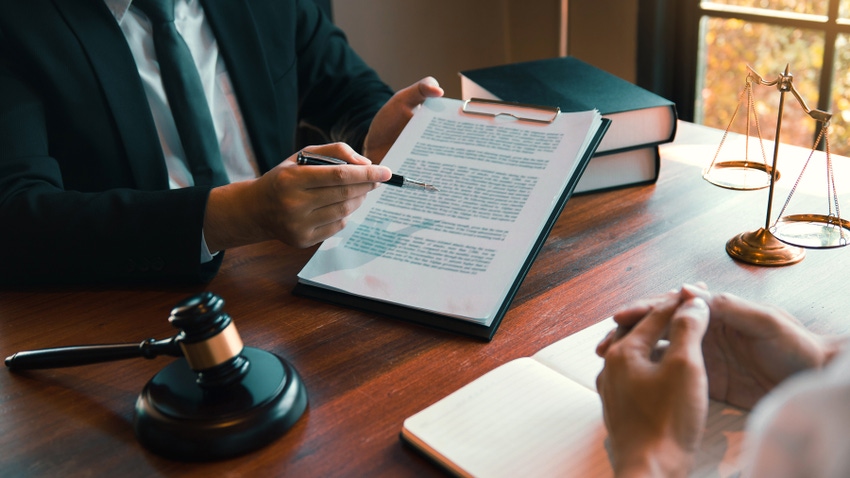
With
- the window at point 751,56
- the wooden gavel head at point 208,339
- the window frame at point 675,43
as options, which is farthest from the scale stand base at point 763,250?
the window frame at point 675,43

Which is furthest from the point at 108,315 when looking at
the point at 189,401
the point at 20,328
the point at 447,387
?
the point at 447,387

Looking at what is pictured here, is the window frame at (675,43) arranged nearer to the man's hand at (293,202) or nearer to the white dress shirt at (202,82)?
the white dress shirt at (202,82)

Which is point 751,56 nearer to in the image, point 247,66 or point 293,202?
point 247,66

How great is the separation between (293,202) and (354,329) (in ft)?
0.63

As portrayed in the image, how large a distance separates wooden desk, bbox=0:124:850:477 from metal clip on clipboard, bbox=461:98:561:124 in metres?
0.16

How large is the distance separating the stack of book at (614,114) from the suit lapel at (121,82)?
1.92 ft

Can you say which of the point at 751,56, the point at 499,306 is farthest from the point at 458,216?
the point at 751,56

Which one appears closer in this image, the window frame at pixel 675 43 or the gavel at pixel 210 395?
the gavel at pixel 210 395

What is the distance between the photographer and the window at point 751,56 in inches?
88.6

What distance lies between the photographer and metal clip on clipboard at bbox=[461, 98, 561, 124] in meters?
1.14

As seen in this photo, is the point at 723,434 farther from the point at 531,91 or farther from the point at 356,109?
the point at 356,109

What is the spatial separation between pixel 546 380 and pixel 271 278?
1.48ft

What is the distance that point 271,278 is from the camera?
3.50 feet

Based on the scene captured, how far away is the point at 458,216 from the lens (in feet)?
3.43
